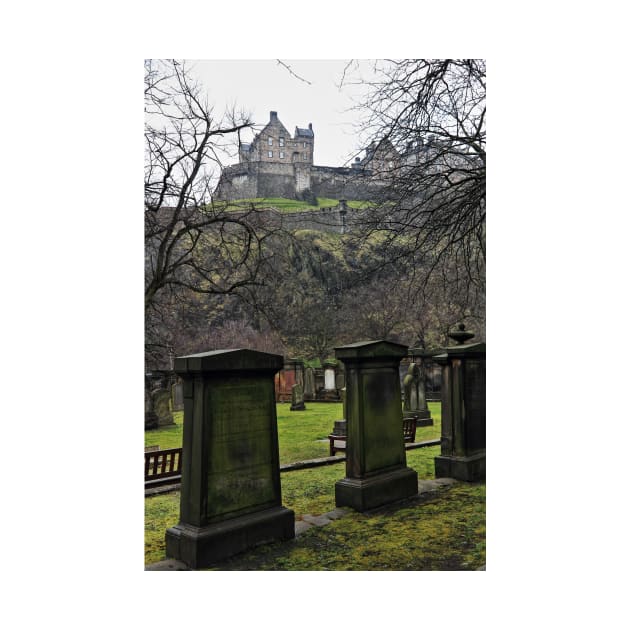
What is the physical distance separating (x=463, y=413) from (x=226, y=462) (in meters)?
3.47

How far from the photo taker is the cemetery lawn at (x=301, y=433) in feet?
29.3

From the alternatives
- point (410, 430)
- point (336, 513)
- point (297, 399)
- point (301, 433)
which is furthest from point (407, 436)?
point (297, 399)

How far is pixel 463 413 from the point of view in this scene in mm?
6184

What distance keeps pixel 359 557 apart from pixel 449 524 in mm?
1077

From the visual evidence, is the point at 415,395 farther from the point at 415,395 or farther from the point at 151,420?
the point at 151,420

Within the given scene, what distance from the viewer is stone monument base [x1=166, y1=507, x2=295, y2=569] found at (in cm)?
357

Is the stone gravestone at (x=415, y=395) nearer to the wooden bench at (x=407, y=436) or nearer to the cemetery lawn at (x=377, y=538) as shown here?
the wooden bench at (x=407, y=436)

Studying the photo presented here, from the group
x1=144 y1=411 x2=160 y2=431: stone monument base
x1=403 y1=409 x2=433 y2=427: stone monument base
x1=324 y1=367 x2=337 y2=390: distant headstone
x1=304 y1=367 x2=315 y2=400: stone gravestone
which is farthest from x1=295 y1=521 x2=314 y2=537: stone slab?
x1=324 y1=367 x2=337 y2=390: distant headstone

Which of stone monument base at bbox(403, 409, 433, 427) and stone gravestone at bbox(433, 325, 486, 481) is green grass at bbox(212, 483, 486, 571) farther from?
stone monument base at bbox(403, 409, 433, 427)

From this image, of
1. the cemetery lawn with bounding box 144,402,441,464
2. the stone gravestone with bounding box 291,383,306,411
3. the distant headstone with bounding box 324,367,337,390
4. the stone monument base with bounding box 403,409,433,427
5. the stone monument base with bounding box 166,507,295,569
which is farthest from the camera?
the distant headstone with bounding box 324,367,337,390

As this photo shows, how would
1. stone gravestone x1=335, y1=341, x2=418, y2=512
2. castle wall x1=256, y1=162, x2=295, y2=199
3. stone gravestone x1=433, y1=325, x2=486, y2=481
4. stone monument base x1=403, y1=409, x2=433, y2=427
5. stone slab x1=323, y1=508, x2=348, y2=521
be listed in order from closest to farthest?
stone slab x1=323, y1=508, x2=348, y2=521 < stone gravestone x1=335, y1=341, x2=418, y2=512 < stone gravestone x1=433, y1=325, x2=486, y2=481 < castle wall x1=256, y1=162, x2=295, y2=199 < stone monument base x1=403, y1=409, x2=433, y2=427

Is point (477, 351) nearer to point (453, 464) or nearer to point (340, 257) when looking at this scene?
point (453, 464)

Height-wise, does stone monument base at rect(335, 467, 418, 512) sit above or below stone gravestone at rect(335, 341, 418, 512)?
below

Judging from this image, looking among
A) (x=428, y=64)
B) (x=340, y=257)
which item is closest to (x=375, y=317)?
(x=340, y=257)
